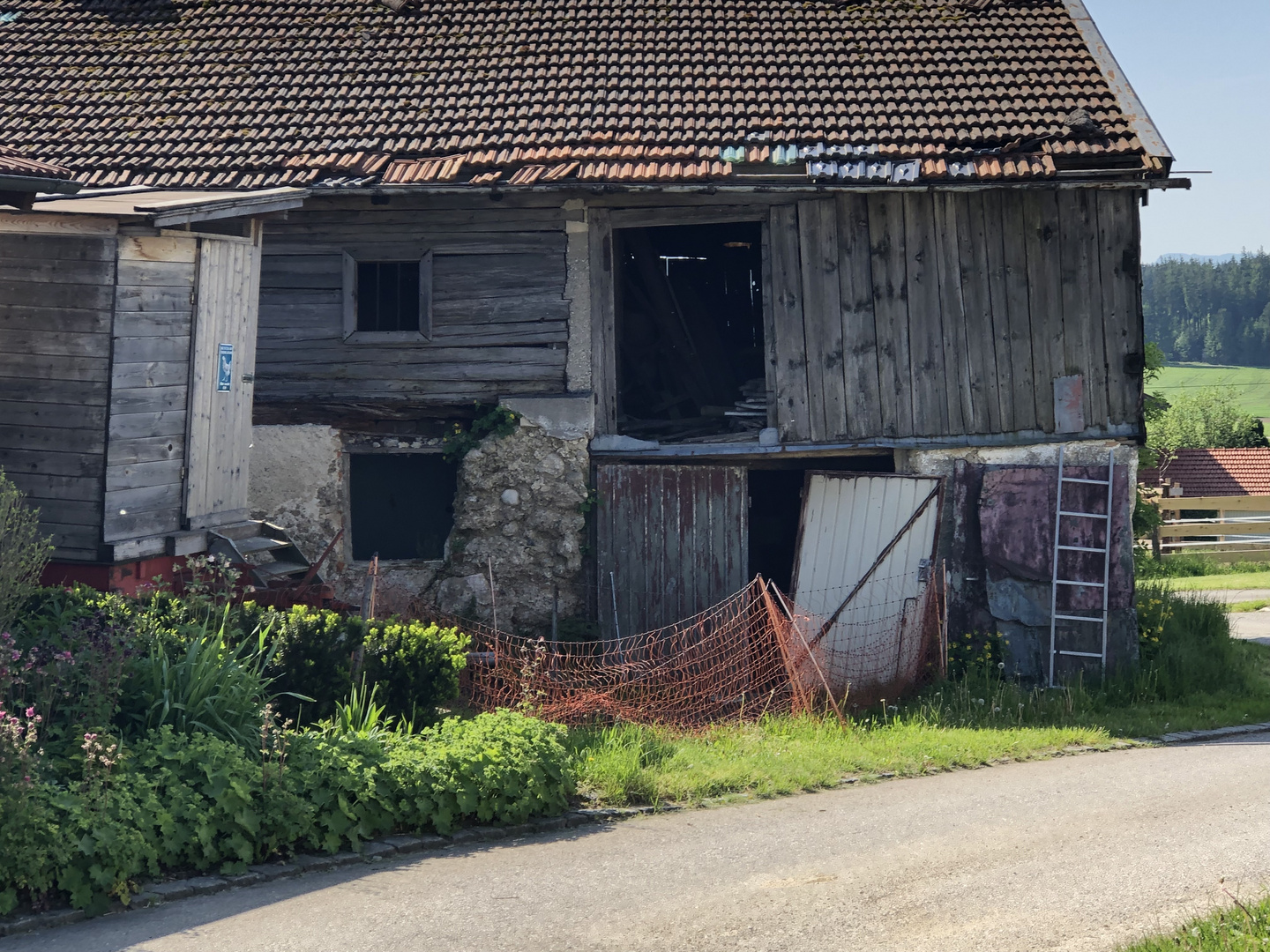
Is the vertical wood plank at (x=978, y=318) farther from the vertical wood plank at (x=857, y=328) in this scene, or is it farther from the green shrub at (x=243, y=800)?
the green shrub at (x=243, y=800)

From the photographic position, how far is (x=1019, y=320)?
12.2 m

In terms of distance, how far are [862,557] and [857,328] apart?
2368 millimetres

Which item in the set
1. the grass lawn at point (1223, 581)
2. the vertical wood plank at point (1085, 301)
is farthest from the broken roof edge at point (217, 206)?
the grass lawn at point (1223, 581)

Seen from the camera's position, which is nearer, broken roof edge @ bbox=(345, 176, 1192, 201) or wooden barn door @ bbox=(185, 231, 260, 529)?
wooden barn door @ bbox=(185, 231, 260, 529)

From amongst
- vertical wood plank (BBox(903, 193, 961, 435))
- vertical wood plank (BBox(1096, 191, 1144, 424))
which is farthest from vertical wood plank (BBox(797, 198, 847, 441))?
vertical wood plank (BBox(1096, 191, 1144, 424))

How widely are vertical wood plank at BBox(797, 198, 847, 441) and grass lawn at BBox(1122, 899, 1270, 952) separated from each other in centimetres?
733

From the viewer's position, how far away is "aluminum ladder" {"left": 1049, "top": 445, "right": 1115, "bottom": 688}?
465 inches

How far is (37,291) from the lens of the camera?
9.32 meters

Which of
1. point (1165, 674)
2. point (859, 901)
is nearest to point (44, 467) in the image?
point (859, 901)

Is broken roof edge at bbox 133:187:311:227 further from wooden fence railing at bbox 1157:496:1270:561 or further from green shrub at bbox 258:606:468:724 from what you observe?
wooden fence railing at bbox 1157:496:1270:561

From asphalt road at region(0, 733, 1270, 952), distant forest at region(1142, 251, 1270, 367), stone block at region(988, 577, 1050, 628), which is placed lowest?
asphalt road at region(0, 733, 1270, 952)

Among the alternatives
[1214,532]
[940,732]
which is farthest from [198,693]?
[1214,532]

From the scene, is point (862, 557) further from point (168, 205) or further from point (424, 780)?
point (168, 205)

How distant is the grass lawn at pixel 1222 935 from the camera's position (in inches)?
199
